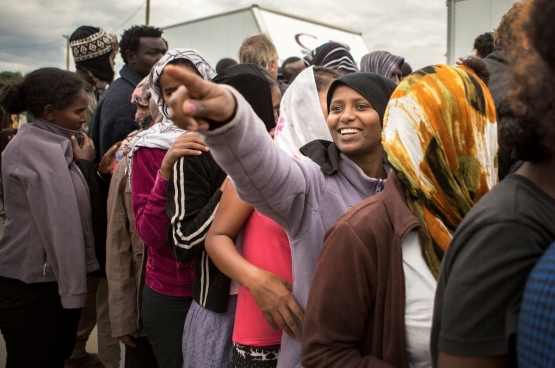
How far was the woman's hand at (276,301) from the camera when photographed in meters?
1.56

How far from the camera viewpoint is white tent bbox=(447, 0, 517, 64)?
679 centimetres

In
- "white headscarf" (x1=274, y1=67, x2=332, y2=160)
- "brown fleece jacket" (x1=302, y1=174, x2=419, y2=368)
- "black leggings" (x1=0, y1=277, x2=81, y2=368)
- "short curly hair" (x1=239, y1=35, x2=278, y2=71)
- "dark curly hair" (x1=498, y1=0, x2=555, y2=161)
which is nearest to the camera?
"dark curly hair" (x1=498, y1=0, x2=555, y2=161)

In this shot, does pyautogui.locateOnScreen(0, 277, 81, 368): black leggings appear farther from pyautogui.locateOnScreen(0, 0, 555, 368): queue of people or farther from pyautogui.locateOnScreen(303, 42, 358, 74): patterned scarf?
pyautogui.locateOnScreen(303, 42, 358, 74): patterned scarf

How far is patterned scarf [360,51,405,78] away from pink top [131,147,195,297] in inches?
87.3

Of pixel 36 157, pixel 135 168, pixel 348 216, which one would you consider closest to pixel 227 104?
pixel 348 216

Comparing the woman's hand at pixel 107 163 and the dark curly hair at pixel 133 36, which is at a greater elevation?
the dark curly hair at pixel 133 36

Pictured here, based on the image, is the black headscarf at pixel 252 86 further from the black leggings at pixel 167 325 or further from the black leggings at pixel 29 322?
the black leggings at pixel 29 322

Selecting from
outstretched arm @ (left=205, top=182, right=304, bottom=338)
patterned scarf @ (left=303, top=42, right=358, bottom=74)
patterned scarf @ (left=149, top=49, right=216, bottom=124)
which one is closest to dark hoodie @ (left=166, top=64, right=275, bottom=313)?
outstretched arm @ (left=205, top=182, right=304, bottom=338)

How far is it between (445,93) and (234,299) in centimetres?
116

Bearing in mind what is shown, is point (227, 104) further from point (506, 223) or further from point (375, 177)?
point (375, 177)

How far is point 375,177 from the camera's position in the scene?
1.80 metres

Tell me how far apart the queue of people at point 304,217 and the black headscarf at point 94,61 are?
1.47 m

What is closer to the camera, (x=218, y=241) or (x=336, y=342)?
(x=336, y=342)

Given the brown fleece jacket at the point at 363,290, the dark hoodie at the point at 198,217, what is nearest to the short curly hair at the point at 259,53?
the dark hoodie at the point at 198,217
